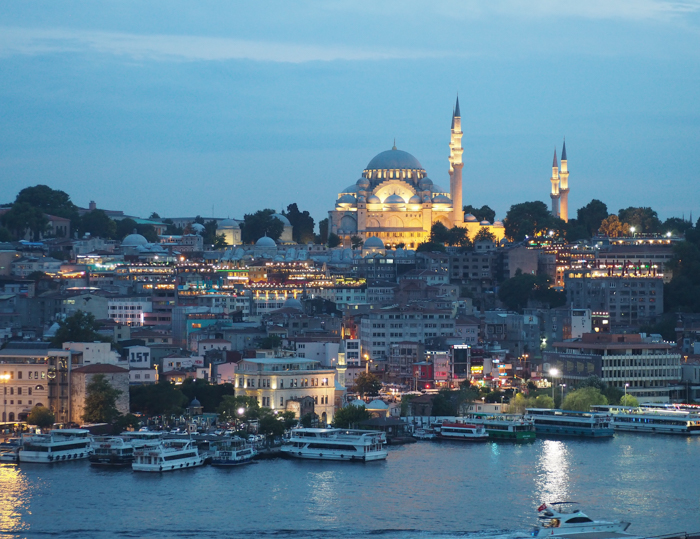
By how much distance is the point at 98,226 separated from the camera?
308 ft

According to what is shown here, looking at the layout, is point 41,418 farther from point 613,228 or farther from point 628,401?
point 613,228

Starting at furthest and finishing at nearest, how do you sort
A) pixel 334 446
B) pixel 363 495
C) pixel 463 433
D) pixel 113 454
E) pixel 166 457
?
pixel 463 433, pixel 334 446, pixel 113 454, pixel 166 457, pixel 363 495

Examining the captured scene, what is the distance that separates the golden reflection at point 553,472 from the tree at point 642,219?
39720 mm

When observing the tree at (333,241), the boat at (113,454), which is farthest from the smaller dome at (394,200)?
the boat at (113,454)

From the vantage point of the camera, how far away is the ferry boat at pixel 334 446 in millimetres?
38594

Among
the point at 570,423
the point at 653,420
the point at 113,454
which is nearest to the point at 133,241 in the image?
the point at 570,423

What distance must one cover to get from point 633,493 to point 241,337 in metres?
23.6

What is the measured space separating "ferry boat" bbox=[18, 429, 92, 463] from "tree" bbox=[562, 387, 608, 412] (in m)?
14.3

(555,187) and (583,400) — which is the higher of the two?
(555,187)

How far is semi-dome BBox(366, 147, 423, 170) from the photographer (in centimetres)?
9691

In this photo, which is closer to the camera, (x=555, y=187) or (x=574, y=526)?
(x=574, y=526)

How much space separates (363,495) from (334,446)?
5.70m

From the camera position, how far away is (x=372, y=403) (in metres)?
45.0

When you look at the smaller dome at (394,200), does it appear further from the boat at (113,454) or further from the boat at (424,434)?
the boat at (113,454)
